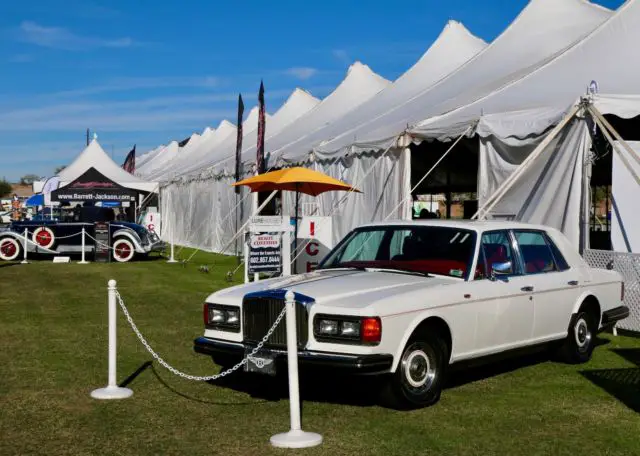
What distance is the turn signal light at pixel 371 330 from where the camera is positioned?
6.18 meters

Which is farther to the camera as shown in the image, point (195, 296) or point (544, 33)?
point (544, 33)

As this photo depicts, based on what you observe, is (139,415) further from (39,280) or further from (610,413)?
(39,280)

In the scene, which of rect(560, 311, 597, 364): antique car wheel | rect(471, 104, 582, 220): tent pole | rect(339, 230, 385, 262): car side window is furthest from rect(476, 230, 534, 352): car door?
rect(471, 104, 582, 220): tent pole

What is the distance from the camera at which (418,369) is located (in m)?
6.63

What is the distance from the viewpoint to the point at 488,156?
13.3 metres

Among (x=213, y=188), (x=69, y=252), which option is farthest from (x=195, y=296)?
(x=213, y=188)

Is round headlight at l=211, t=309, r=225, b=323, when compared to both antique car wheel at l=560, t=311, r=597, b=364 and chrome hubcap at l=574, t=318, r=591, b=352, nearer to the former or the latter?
antique car wheel at l=560, t=311, r=597, b=364

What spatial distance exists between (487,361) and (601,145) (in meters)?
6.26

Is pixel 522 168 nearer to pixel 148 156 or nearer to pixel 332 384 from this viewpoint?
pixel 332 384

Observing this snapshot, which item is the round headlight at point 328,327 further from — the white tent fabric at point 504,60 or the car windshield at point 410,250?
the white tent fabric at point 504,60

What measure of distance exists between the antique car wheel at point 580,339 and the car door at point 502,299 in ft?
3.14

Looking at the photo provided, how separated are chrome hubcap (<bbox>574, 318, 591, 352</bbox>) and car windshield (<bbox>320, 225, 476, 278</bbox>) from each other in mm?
1985

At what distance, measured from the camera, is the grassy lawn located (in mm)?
5695

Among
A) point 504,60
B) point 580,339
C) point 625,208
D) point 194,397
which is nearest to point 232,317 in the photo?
point 194,397
